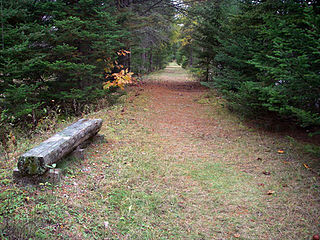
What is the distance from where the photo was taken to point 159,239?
3199 mm

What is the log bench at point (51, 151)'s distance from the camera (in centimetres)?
380

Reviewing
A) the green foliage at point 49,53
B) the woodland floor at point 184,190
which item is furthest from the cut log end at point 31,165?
the green foliage at point 49,53

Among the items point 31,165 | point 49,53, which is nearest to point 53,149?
point 31,165

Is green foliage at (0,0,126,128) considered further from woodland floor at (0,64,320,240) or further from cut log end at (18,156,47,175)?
cut log end at (18,156,47,175)

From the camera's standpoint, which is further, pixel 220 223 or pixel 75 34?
pixel 75 34

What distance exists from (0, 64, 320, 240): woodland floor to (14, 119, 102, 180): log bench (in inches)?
13.0

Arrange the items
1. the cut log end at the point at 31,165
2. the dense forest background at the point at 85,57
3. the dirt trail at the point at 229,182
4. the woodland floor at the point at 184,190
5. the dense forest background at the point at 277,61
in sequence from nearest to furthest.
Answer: the woodland floor at the point at 184,190 → the dirt trail at the point at 229,182 → the cut log end at the point at 31,165 → the dense forest background at the point at 277,61 → the dense forest background at the point at 85,57

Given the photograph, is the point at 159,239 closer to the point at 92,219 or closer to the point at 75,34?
the point at 92,219

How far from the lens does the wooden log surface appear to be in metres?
3.80

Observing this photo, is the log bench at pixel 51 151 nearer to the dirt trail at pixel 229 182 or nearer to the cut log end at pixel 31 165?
the cut log end at pixel 31 165

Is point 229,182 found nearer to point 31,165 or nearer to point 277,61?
point 277,61

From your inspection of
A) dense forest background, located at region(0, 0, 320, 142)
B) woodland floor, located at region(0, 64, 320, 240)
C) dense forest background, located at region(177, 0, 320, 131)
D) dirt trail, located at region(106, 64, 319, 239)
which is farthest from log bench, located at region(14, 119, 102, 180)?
dense forest background, located at region(177, 0, 320, 131)

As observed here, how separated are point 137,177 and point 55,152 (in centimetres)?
154

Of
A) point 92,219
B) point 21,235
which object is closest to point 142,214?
point 92,219
